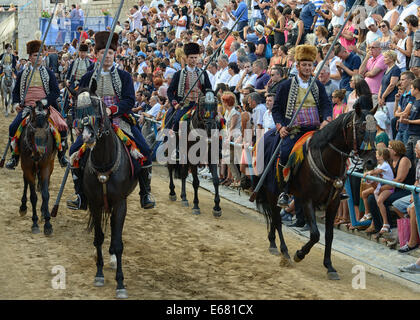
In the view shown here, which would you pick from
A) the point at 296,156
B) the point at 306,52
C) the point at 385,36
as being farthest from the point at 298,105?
the point at 385,36

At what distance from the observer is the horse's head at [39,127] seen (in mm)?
10969

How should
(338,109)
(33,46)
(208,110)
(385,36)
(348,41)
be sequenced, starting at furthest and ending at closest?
(348,41), (385,36), (338,109), (208,110), (33,46)

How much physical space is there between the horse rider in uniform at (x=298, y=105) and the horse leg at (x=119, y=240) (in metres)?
Answer: 2.38

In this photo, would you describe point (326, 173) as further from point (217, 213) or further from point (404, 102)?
point (217, 213)

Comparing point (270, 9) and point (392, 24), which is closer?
point (392, 24)

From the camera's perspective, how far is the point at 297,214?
39.2 feet

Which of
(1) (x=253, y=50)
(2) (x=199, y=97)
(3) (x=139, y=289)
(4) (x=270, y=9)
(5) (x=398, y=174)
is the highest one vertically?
(4) (x=270, y=9)

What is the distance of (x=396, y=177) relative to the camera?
10469 mm

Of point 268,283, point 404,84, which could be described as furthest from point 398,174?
point 268,283

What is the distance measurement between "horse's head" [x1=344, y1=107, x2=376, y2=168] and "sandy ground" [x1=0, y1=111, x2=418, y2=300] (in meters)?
1.68

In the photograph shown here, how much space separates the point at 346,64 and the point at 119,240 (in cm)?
763

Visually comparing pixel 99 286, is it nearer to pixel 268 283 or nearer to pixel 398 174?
pixel 268 283

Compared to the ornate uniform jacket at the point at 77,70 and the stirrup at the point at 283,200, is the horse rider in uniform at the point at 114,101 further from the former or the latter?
the ornate uniform jacket at the point at 77,70

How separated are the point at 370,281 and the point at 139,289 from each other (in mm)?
3019
